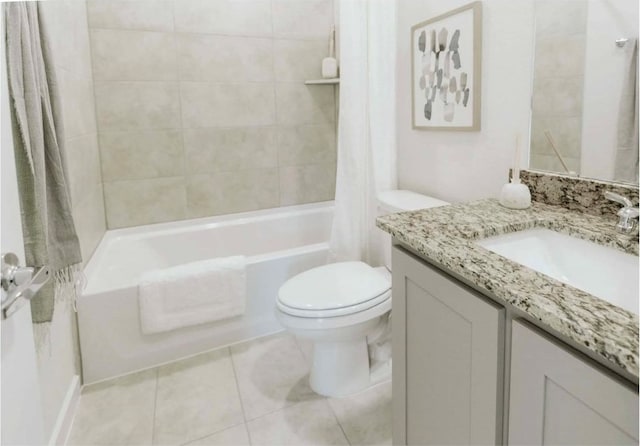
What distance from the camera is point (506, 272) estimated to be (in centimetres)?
84

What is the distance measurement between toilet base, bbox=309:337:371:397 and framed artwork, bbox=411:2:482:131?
1.02 m

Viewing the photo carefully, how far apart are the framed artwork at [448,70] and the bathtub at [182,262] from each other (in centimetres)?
101

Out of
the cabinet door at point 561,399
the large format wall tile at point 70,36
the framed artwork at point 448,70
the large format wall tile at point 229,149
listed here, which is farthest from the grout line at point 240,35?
the cabinet door at point 561,399

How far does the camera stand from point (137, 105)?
2.52m

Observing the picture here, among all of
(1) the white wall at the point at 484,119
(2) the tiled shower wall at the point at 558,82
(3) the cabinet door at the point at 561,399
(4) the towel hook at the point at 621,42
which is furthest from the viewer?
(1) the white wall at the point at 484,119

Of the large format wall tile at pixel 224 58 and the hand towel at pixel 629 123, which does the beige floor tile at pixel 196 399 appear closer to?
the hand towel at pixel 629 123

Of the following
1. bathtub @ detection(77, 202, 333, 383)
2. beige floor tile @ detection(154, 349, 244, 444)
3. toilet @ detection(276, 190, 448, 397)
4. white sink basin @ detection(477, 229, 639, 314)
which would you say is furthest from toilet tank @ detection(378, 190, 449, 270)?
beige floor tile @ detection(154, 349, 244, 444)

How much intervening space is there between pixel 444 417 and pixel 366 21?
1.76 metres

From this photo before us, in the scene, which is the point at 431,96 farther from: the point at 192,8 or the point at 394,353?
the point at 192,8

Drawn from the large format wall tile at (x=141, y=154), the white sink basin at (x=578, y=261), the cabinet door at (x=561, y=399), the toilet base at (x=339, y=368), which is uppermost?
the large format wall tile at (x=141, y=154)

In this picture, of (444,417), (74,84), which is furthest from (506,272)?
(74,84)

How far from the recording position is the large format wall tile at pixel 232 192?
2764 millimetres

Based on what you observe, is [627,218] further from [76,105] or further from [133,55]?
[133,55]

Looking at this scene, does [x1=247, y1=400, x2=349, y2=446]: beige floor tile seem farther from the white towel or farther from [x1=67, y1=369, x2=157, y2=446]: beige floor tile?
the white towel
